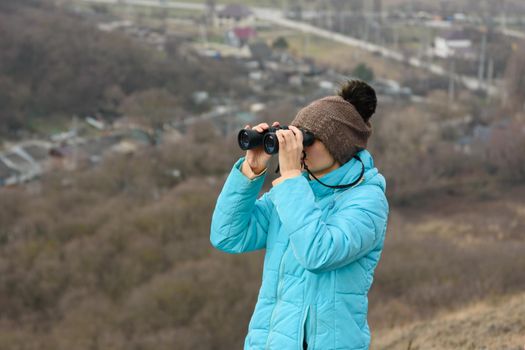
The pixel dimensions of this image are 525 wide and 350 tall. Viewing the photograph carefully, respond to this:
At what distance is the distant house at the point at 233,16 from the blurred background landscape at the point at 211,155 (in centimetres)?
11

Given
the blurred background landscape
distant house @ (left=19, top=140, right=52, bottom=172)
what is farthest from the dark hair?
distant house @ (left=19, top=140, right=52, bottom=172)

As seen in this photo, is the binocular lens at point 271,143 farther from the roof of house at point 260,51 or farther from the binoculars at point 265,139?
the roof of house at point 260,51

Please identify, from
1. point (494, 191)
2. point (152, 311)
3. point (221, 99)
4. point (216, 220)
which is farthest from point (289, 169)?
point (221, 99)

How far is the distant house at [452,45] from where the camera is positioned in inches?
1265

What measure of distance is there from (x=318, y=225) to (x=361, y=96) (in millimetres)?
396

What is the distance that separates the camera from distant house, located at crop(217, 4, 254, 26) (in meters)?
36.8

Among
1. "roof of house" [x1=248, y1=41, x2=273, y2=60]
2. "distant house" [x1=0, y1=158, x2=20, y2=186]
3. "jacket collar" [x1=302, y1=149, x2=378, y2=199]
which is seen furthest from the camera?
"roof of house" [x1=248, y1=41, x2=273, y2=60]

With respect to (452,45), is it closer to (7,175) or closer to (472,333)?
(7,175)

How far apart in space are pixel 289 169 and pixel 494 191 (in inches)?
699

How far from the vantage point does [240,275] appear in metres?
10.5

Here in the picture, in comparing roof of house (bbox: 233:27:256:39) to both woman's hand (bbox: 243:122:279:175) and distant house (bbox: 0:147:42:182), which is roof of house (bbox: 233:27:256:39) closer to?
distant house (bbox: 0:147:42:182)

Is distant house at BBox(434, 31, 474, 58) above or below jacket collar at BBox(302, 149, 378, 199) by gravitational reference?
below

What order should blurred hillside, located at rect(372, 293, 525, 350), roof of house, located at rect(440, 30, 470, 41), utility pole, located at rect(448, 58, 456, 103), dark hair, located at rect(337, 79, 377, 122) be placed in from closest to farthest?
1. dark hair, located at rect(337, 79, 377, 122)
2. blurred hillside, located at rect(372, 293, 525, 350)
3. utility pole, located at rect(448, 58, 456, 103)
4. roof of house, located at rect(440, 30, 470, 41)

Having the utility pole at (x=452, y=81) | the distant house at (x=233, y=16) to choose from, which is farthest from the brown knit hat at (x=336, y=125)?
the distant house at (x=233, y=16)
